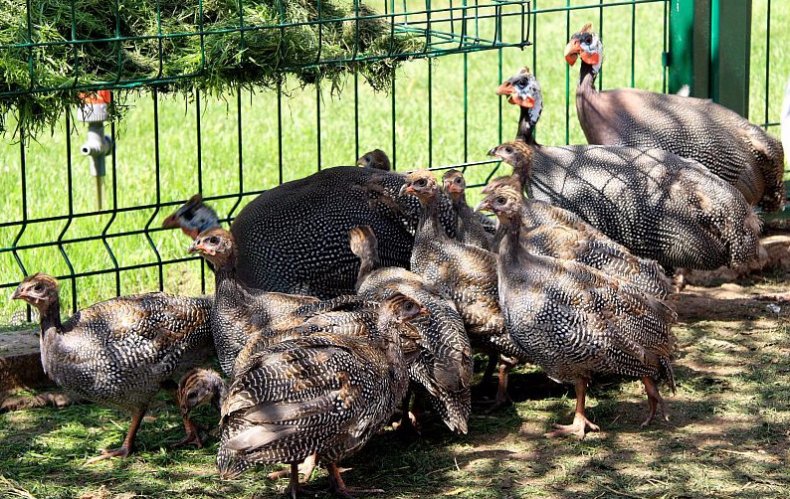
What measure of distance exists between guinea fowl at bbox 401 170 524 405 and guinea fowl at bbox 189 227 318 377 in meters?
0.65

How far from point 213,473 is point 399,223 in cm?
188

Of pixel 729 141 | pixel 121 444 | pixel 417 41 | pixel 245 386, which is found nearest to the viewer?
pixel 245 386

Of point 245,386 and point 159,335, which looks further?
point 159,335

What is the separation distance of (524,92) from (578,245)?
1.59 metres

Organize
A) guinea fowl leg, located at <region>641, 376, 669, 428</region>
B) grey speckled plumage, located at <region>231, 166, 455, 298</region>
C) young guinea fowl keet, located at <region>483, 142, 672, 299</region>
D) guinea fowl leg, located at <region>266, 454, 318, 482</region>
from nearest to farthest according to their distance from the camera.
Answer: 1. guinea fowl leg, located at <region>266, 454, 318, 482</region>
2. guinea fowl leg, located at <region>641, 376, 669, 428</region>
3. young guinea fowl keet, located at <region>483, 142, 672, 299</region>
4. grey speckled plumage, located at <region>231, 166, 455, 298</region>

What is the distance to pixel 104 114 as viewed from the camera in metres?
7.77

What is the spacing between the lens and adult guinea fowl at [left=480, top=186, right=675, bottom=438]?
5664 millimetres

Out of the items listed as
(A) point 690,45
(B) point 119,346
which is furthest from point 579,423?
(A) point 690,45

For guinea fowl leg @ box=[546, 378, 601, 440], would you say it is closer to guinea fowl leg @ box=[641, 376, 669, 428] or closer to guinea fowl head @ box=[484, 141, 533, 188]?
guinea fowl leg @ box=[641, 376, 669, 428]

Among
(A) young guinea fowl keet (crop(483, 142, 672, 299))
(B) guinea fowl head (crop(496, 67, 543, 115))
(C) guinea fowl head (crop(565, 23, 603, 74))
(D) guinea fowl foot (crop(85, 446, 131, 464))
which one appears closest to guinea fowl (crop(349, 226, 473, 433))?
(A) young guinea fowl keet (crop(483, 142, 672, 299))

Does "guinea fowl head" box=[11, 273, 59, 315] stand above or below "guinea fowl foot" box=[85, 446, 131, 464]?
above

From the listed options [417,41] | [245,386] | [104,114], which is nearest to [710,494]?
[245,386]

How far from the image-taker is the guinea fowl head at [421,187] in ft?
20.8

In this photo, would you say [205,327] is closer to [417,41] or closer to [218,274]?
[218,274]
